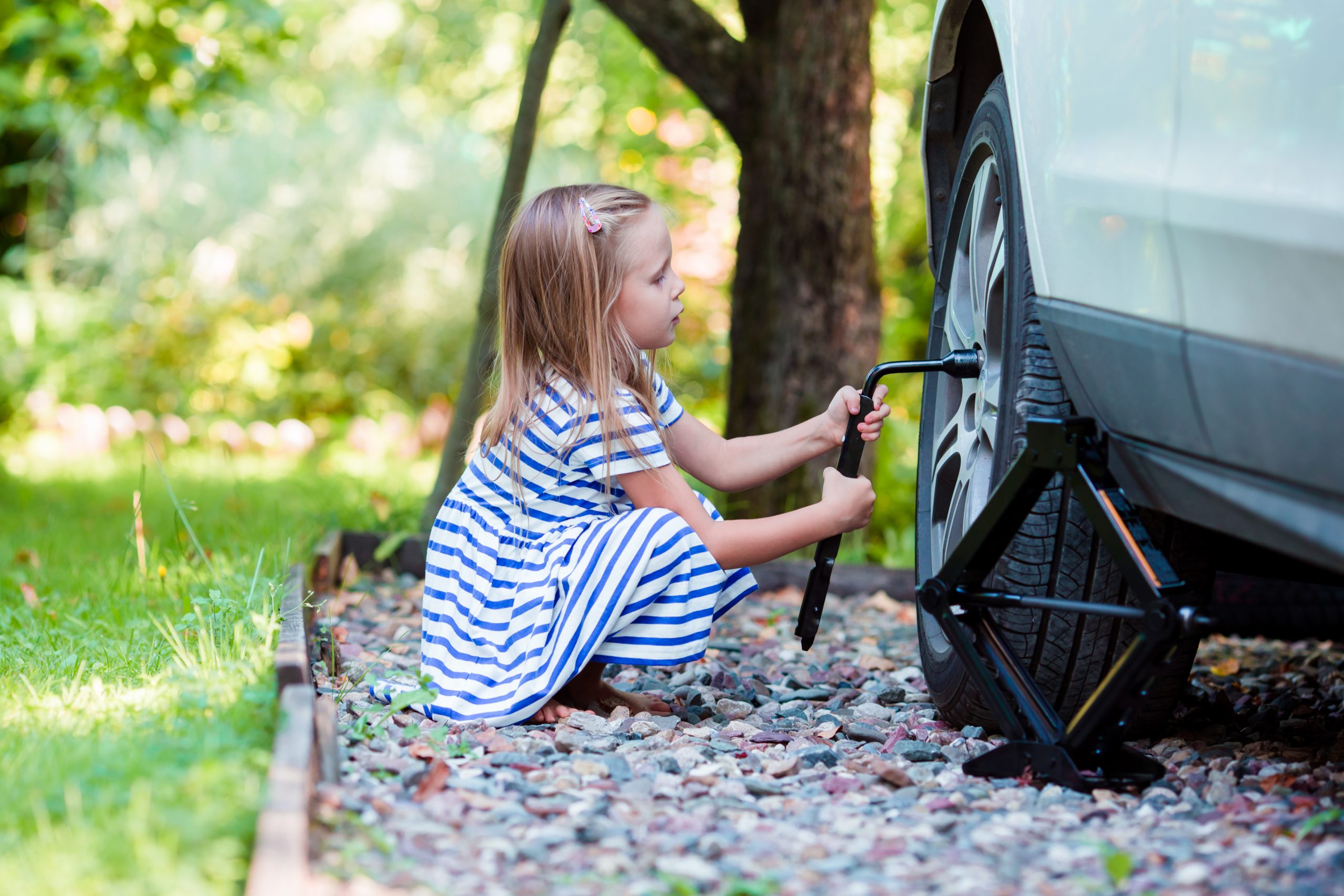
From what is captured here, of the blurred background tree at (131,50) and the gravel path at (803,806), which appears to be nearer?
the gravel path at (803,806)

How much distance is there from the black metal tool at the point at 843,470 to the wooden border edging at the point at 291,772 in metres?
0.90

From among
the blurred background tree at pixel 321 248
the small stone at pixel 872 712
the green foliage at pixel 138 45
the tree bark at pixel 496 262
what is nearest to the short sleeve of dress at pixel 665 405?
the small stone at pixel 872 712

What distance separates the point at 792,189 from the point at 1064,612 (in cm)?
256

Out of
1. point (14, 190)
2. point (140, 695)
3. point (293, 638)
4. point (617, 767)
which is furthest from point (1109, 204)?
point (14, 190)

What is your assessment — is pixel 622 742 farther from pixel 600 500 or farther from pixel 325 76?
pixel 325 76

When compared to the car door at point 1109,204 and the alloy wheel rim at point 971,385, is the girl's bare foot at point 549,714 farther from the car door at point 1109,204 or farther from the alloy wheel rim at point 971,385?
the car door at point 1109,204

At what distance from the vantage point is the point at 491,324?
12.7ft

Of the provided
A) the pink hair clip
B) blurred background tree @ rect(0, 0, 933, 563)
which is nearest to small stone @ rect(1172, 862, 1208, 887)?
the pink hair clip

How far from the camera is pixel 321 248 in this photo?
823 cm

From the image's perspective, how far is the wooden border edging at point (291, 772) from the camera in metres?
1.23

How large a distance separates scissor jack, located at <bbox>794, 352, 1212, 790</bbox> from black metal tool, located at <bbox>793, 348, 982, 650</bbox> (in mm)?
366

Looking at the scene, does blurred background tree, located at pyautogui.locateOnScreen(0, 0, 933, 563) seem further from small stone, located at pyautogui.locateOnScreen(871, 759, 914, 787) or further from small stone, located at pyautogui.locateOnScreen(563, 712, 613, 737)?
small stone, located at pyautogui.locateOnScreen(871, 759, 914, 787)

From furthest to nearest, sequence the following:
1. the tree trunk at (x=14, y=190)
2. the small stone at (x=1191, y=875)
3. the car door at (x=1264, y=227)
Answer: the tree trunk at (x=14, y=190) < the small stone at (x=1191, y=875) < the car door at (x=1264, y=227)

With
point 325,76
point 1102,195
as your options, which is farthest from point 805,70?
point 325,76
